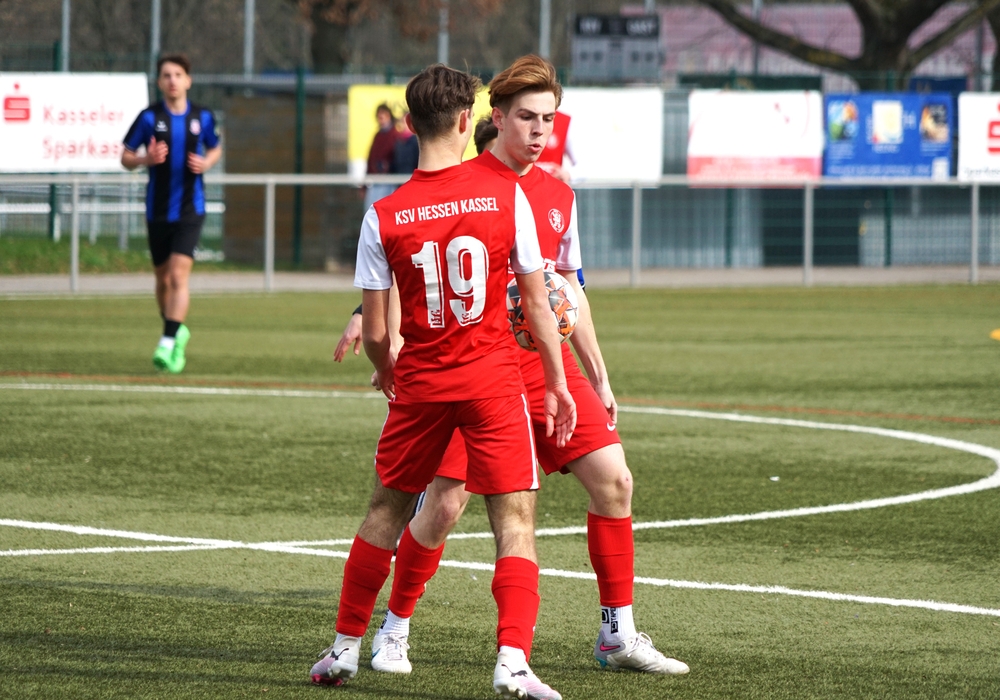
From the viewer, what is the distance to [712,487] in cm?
779

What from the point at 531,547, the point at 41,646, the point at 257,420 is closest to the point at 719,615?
the point at 531,547

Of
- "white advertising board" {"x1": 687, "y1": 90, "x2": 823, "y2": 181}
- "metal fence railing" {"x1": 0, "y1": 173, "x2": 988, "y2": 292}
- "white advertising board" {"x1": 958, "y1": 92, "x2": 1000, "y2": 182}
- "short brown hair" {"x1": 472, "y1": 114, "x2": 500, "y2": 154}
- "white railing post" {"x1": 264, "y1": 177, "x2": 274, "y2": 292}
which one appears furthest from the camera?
"metal fence railing" {"x1": 0, "y1": 173, "x2": 988, "y2": 292}

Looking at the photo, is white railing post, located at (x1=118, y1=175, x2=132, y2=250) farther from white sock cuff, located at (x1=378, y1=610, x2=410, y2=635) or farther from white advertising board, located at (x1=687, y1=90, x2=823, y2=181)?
white sock cuff, located at (x1=378, y1=610, x2=410, y2=635)

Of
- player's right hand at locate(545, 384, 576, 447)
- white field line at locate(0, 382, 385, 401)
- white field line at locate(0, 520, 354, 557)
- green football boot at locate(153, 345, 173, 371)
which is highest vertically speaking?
player's right hand at locate(545, 384, 576, 447)

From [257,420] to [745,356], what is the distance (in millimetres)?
5330

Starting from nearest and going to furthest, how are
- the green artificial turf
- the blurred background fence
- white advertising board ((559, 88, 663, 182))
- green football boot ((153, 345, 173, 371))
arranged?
green football boot ((153, 345, 173, 371)) → the green artificial turf → white advertising board ((559, 88, 663, 182)) → the blurred background fence

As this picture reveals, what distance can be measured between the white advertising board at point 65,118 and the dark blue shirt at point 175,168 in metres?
9.85

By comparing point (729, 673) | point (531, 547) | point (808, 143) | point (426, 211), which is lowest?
point (729, 673)

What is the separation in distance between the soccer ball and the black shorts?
791 centimetres

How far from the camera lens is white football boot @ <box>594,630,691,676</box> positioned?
183 inches

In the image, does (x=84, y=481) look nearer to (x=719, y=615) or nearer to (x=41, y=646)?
(x=41, y=646)

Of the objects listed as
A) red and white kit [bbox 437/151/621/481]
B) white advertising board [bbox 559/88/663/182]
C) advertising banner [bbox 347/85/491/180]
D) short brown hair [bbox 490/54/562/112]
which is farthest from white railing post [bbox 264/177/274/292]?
short brown hair [bbox 490/54/562/112]

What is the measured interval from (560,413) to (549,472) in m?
0.35

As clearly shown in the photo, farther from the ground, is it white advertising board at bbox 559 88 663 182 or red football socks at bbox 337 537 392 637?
white advertising board at bbox 559 88 663 182
